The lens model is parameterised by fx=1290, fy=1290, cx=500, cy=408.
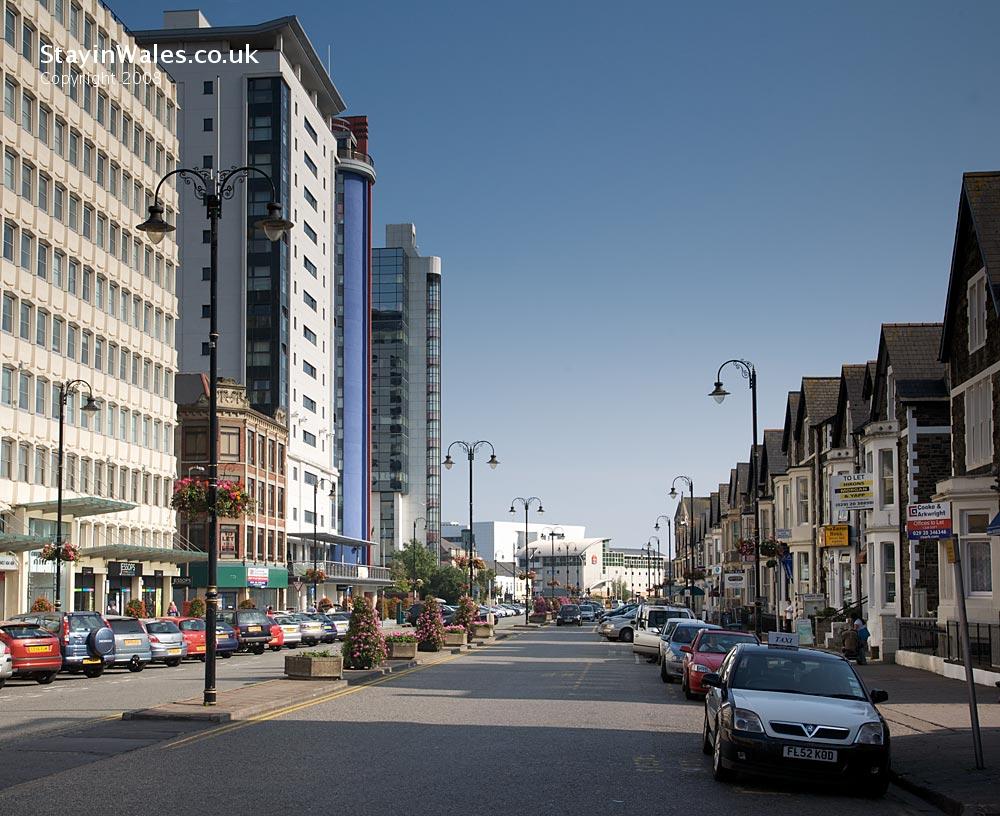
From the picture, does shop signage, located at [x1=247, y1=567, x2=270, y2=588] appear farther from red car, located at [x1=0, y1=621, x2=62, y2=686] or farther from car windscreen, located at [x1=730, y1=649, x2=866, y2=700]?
A: car windscreen, located at [x1=730, y1=649, x2=866, y2=700]

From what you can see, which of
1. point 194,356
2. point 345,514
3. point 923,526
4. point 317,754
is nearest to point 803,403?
point 923,526

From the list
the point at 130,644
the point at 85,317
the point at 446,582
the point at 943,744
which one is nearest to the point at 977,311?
the point at 943,744

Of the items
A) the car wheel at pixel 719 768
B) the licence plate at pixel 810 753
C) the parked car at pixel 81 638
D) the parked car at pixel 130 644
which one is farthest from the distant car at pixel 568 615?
the licence plate at pixel 810 753

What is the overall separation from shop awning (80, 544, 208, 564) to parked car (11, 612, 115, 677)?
26.3 metres

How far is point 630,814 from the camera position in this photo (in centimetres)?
1155

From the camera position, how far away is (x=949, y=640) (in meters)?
32.1

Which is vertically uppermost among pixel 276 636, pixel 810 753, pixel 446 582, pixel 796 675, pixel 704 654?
pixel 796 675

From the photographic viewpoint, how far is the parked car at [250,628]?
48156 mm

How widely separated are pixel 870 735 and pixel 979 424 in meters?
21.3

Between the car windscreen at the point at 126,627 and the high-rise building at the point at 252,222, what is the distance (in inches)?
2610

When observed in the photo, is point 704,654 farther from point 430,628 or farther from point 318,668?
point 430,628

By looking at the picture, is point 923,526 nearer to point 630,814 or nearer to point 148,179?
point 630,814

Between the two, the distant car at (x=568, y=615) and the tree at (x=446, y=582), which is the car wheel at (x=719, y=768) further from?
the tree at (x=446, y=582)

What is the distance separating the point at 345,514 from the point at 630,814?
418 ft
